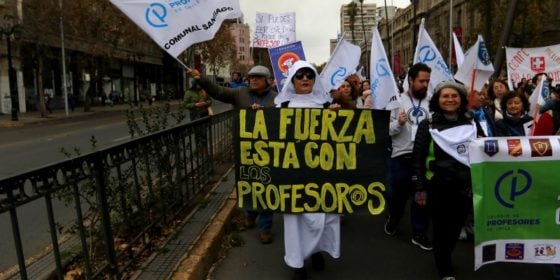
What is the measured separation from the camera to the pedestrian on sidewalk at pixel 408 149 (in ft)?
17.0

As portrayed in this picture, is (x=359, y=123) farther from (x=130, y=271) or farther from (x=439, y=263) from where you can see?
(x=130, y=271)

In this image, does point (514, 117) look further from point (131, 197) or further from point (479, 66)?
point (131, 197)

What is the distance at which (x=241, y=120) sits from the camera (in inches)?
180

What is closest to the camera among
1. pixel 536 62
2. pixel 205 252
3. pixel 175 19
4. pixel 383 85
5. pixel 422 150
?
pixel 422 150

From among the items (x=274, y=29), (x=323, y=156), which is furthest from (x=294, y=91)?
(x=274, y=29)

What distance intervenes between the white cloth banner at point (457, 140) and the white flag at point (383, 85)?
1.01 meters

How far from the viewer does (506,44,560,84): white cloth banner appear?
11.1 m

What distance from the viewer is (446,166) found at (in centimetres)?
420

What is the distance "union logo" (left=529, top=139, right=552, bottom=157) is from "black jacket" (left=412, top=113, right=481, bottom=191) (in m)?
0.51

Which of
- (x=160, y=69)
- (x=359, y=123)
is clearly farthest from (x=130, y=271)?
(x=160, y=69)

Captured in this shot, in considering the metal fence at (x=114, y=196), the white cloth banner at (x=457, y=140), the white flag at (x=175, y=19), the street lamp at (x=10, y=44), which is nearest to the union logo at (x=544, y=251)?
the white cloth banner at (x=457, y=140)

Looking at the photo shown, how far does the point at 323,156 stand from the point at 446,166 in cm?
103

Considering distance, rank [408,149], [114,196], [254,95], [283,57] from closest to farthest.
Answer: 1. [114,196]
2. [408,149]
3. [254,95]
4. [283,57]

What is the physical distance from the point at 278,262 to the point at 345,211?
923mm
